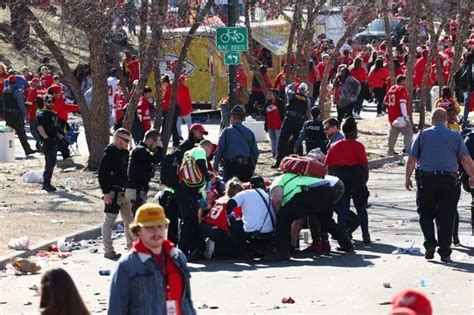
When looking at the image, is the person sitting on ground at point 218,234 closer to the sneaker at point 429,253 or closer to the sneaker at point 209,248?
the sneaker at point 209,248

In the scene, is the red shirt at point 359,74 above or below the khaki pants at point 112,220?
above

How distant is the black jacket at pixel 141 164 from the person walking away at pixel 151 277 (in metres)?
8.43

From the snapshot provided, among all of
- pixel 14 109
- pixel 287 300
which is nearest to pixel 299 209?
pixel 287 300

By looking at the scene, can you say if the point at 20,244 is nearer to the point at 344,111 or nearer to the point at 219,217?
the point at 219,217

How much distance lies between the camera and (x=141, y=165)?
1677 centimetres

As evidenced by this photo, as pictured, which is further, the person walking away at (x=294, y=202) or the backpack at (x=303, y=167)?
the backpack at (x=303, y=167)

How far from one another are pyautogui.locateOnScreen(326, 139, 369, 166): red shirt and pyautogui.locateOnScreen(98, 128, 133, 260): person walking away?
8.37 ft

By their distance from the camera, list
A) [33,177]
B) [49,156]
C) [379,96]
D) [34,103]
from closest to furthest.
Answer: [49,156] < [33,177] < [34,103] < [379,96]

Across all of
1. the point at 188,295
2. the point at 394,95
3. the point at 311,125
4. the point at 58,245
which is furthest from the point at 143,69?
the point at 188,295

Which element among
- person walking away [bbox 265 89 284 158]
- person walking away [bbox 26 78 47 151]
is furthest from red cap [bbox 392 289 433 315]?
person walking away [bbox 26 78 47 151]

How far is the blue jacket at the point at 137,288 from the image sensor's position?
8.09 meters

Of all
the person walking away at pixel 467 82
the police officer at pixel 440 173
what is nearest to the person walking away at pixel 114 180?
the police officer at pixel 440 173

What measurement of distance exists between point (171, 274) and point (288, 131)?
17775 millimetres

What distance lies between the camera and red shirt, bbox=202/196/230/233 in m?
16.3
